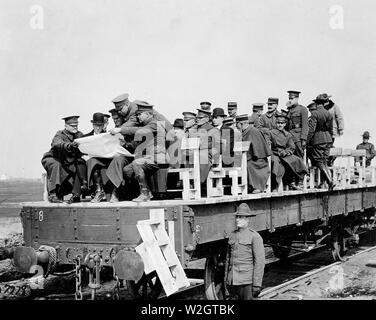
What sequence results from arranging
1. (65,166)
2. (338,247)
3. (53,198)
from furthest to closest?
1. (338,247)
2. (65,166)
3. (53,198)

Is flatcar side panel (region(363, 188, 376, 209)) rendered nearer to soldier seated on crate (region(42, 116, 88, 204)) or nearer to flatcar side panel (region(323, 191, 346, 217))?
flatcar side panel (region(323, 191, 346, 217))

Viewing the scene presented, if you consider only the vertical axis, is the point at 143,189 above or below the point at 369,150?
below

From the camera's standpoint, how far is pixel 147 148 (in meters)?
7.46

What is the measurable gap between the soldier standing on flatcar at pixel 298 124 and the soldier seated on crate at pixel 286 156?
0.32 m

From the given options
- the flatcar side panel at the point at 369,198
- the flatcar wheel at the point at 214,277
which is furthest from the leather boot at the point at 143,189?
the flatcar side panel at the point at 369,198

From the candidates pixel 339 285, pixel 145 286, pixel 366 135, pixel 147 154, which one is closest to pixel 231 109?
pixel 339 285

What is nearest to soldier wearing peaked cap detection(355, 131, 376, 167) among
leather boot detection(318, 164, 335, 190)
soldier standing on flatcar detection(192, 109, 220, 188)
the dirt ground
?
the dirt ground

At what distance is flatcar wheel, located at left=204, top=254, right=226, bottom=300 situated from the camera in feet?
26.2

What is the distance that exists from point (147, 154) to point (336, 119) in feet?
18.7

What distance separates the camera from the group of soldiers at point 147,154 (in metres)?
7.47

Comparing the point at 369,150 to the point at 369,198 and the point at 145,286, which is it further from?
the point at 145,286

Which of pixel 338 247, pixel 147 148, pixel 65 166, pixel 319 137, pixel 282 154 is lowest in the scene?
pixel 338 247

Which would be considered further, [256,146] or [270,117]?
[270,117]
